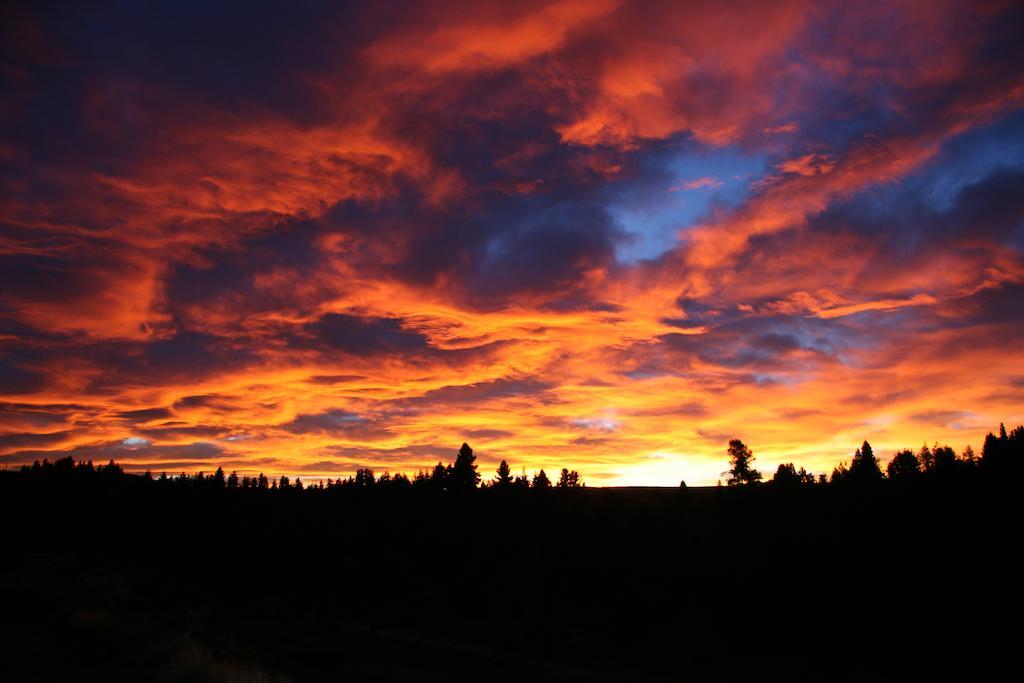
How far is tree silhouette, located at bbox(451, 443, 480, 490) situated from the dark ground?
477 centimetres

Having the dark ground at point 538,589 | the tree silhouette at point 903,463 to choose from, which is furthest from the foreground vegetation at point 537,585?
the tree silhouette at point 903,463

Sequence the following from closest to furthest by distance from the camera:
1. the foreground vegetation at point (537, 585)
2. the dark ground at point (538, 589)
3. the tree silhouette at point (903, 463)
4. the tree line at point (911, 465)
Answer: the dark ground at point (538, 589) < the foreground vegetation at point (537, 585) < the tree line at point (911, 465) < the tree silhouette at point (903, 463)

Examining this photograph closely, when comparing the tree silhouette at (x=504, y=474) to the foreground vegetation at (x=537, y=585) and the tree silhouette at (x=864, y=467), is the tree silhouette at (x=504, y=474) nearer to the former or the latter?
the foreground vegetation at (x=537, y=585)

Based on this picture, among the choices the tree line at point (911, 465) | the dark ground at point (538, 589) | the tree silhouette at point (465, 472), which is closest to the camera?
the dark ground at point (538, 589)

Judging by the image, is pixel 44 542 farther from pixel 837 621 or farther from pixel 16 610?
pixel 837 621

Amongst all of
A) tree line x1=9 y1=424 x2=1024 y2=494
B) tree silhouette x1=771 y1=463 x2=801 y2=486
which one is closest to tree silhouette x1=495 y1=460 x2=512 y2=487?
tree line x1=9 y1=424 x2=1024 y2=494

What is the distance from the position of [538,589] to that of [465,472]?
4023 cm

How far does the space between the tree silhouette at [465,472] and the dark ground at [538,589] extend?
15.6ft

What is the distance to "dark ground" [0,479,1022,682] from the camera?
1192 inches

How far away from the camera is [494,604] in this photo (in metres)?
78.1

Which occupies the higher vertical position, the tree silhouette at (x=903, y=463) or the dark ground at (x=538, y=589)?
the tree silhouette at (x=903, y=463)

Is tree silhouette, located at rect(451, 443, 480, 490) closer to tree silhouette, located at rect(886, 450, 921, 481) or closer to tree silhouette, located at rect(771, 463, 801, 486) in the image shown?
tree silhouette, located at rect(771, 463, 801, 486)

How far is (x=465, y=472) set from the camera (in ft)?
376

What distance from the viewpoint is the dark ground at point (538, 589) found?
30.3m
